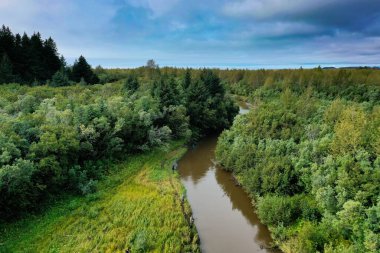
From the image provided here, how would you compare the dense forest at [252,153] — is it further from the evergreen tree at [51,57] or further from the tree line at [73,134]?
the evergreen tree at [51,57]

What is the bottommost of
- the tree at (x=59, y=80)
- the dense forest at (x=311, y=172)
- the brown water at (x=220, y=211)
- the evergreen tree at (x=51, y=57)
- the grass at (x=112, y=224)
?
the brown water at (x=220, y=211)

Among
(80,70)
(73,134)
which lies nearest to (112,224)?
(73,134)

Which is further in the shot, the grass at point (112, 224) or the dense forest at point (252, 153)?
the dense forest at point (252, 153)

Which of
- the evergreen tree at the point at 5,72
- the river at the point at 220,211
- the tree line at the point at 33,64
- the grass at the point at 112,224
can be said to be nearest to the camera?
the grass at the point at 112,224

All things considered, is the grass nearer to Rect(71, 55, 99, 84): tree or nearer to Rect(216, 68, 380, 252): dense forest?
Rect(216, 68, 380, 252): dense forest

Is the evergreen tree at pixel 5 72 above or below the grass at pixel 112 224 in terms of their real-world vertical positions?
above

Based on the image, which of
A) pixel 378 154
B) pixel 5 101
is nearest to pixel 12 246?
pixel 5 101

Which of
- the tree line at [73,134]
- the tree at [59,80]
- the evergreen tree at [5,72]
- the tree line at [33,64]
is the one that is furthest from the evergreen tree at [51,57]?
the tree line at [73,134]

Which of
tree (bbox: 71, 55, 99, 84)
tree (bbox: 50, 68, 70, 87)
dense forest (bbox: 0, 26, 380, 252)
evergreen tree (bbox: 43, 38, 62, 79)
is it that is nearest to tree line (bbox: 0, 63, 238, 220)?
dense forest (bbox: 0, 26, 380, 252)
